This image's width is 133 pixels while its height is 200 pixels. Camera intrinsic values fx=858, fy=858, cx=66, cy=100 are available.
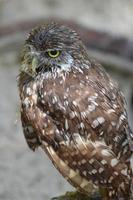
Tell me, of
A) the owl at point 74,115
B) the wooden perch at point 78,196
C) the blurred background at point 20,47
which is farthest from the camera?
the blurred background at point 20,47

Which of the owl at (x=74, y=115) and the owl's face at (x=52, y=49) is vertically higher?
the owl's face at (x=52, y=49)

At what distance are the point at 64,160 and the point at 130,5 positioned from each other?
5.82m

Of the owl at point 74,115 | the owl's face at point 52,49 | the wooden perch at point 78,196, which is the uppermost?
the owl's face at point 52,49

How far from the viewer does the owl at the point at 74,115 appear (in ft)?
13.5

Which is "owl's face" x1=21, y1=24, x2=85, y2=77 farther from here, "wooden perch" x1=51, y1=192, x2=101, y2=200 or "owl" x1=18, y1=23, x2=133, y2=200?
"wooden perch" x1=51, y1=192, x2=101, y2=200

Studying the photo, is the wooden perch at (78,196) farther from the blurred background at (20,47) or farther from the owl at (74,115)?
the blurred background at (20,47)

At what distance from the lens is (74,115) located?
4102 mm

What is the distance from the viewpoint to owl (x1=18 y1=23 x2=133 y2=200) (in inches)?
162

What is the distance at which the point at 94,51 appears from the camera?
27.7 ft

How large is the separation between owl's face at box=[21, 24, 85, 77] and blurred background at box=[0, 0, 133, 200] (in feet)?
4.09

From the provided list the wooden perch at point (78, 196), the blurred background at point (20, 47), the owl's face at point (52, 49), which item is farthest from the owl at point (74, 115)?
the blurred background at point (20, 47)

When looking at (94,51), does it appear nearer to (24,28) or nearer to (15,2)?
(24,28)

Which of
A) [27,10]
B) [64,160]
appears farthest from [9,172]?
[27,10]

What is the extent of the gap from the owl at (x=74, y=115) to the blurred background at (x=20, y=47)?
1.23 metres
